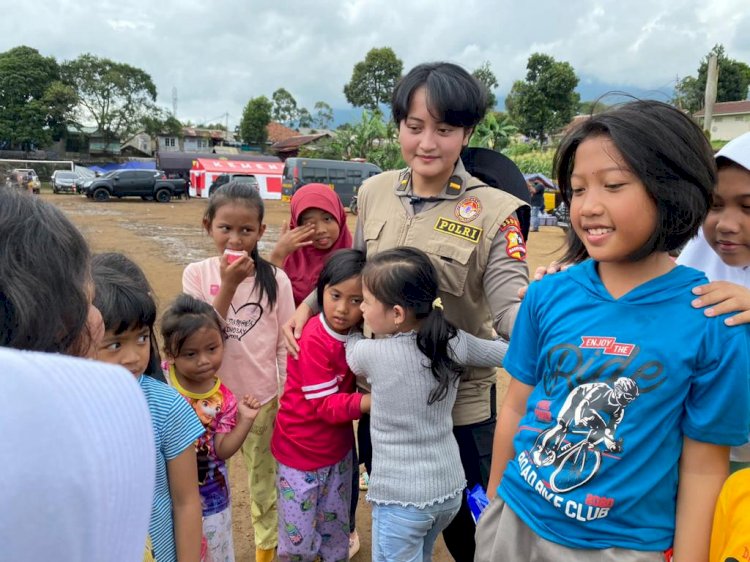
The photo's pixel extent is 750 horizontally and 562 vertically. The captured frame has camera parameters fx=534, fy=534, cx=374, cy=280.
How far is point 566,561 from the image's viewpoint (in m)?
1.14

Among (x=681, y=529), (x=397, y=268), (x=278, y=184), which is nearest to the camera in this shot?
(x=681, y=529)

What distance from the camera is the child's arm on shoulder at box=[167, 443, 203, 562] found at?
4.89ft

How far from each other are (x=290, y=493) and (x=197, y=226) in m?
14.6

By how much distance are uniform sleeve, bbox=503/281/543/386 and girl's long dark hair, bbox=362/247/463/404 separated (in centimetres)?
35

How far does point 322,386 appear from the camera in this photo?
204 cm

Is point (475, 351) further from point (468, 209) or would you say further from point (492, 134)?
point (492, 134)

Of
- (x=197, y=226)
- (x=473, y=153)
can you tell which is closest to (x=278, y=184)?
(x=197, y=226)

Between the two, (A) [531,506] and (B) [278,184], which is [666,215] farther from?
(B) [278,184]

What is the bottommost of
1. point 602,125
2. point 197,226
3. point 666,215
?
point 197,226

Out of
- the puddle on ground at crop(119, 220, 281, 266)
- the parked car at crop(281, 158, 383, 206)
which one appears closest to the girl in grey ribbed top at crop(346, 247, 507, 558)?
the puddle on ground at crop(119, 220, 281, 266)

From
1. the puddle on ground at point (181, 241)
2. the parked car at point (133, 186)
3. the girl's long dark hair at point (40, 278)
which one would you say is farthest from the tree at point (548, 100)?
the girl's long dark hair at point (40, 278)

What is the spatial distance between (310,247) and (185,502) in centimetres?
136

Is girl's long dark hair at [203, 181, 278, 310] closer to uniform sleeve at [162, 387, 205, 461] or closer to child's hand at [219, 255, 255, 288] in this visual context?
child's hand at [219, 255, 255, 288]

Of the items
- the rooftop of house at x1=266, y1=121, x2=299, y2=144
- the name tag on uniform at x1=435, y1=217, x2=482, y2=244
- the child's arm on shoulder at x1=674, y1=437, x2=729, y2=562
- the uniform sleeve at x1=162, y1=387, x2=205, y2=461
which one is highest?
the rooftop of house at x1=266, y1=121, x2=299, y2=144
